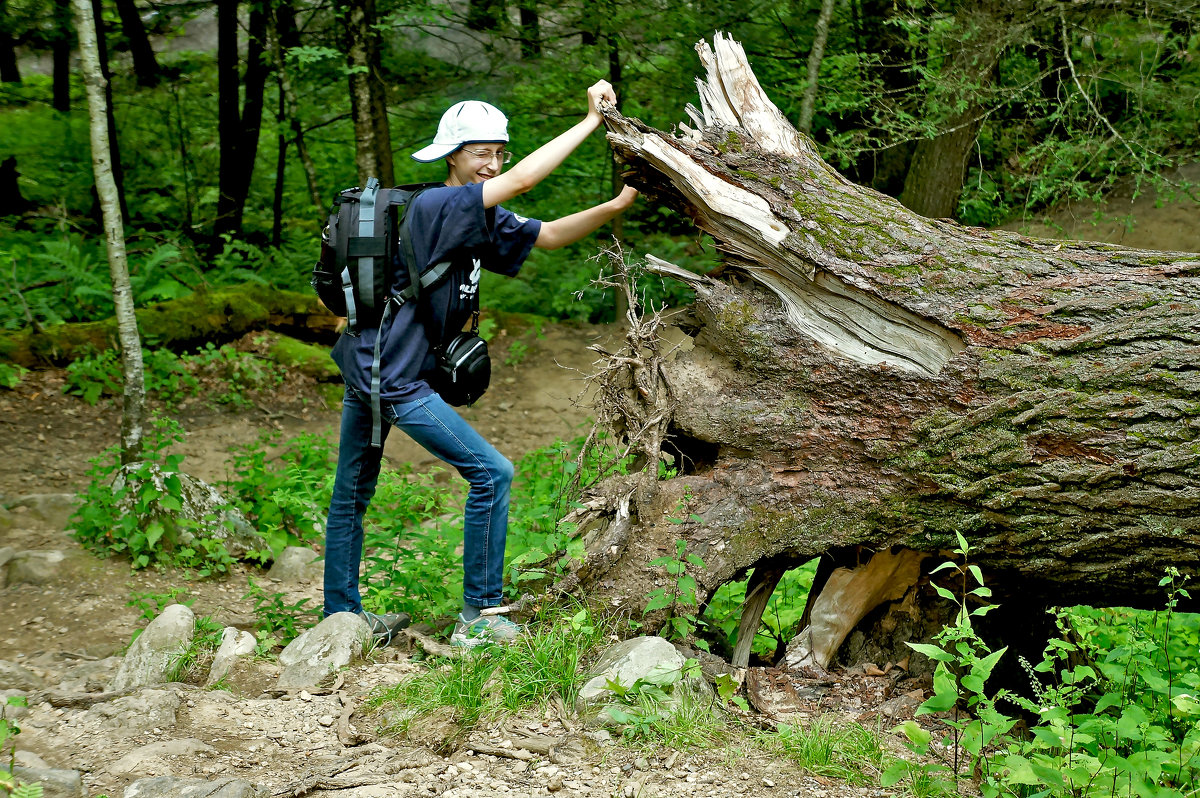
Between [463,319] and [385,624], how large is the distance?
1565mm

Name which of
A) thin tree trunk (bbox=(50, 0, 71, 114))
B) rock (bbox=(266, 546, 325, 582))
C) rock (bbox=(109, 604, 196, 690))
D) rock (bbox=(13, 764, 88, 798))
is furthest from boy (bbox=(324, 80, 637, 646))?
thin tree trunk (bbox=(50, 0, 71, 114))

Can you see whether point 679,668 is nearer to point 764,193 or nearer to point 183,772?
point 183,772

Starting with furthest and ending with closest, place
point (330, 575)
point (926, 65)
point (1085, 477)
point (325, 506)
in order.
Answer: point (926, 65), point (325, 506), point (330, 575), point (1085, 477)

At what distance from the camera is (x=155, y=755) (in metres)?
3.25

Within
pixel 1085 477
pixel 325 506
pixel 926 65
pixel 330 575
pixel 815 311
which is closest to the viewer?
pixel 1085 477

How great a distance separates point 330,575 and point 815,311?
2.63 m

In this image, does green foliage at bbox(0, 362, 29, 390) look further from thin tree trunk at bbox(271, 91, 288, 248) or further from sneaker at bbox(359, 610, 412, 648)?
sneaker at bbox(359, 610, 412, 648)

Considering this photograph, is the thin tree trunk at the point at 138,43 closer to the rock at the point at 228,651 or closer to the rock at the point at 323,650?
the rock at the point at 228,651

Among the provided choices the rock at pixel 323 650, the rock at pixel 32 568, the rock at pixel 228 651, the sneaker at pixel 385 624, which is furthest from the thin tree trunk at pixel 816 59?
the rock at pixel 32 568

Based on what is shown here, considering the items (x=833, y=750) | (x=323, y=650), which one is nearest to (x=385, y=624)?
(x=323, y=650)

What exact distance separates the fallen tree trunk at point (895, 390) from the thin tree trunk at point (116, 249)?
382cm

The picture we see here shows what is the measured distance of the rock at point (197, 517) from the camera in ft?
19.7

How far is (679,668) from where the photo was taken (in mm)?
3494

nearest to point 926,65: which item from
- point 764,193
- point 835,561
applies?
point 764,193
